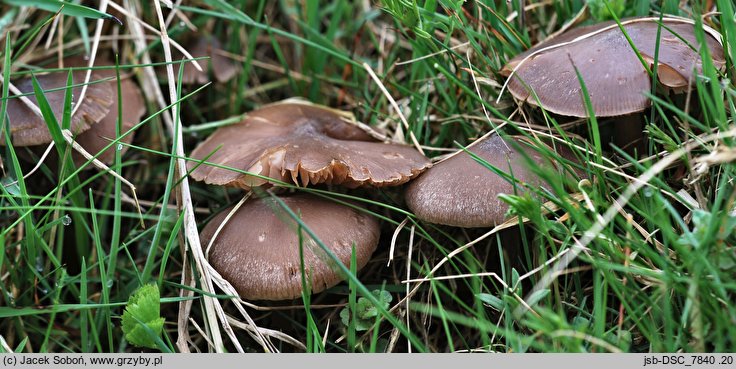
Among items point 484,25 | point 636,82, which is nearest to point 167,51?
point 484,25

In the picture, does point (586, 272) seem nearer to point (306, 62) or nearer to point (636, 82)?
point (636, 82)

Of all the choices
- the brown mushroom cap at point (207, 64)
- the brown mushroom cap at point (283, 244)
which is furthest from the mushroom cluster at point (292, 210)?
the brown mushroom cap at point (207, 64)

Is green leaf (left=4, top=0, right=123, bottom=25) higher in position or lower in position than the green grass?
higher

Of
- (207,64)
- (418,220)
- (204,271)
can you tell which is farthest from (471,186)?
(207,64)

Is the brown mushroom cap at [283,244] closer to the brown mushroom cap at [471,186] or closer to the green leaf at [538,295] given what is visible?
the brown mushroom cap at [471,186]

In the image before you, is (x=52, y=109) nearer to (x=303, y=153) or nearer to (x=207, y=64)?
(x=207, y=64)

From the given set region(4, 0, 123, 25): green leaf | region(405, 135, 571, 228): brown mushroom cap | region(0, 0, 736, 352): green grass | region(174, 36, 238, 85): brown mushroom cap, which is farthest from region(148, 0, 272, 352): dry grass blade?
region(174, 36, 238, 85): brown mushroom cap

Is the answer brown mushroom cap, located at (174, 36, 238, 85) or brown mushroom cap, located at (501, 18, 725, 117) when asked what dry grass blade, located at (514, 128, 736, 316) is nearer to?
brown mushroom cap, located at (501, 18, 725, 117)
